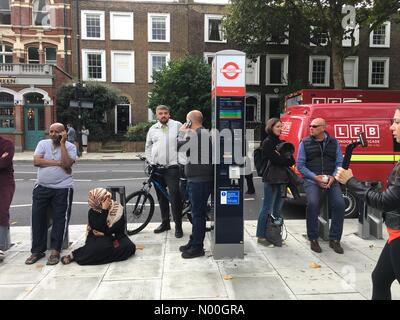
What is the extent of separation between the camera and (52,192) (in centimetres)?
521

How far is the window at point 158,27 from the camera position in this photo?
3178 cm

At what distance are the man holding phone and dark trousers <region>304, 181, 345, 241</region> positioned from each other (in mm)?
3295

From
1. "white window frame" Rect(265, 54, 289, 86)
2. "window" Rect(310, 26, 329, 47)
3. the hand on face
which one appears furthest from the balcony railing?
the hand on face

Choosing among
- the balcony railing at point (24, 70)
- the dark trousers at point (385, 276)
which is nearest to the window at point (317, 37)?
the balcony railing at point (24, 70)

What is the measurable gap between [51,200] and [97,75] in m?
28.1

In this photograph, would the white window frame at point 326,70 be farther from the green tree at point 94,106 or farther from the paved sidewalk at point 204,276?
the paved sidewalk at point 204,276

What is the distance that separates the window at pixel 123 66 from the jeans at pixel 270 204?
27881mm

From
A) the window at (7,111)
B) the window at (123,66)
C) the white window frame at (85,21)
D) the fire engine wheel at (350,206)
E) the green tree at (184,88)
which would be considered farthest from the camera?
the window at (123,66)

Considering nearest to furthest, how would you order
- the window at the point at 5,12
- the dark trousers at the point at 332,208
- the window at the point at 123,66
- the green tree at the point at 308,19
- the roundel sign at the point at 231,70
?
the roundel sign at the point at 231,70 → the dark trousers at the point at 332,208 → the green tree at the point at 308,19 → the window at the point at 5,12 → the window at the point at 123,66

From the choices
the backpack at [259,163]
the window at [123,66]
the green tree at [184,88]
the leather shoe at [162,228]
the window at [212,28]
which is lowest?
the leather shoe at [162,228]

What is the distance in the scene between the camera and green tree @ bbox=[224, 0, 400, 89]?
20664 millimetres

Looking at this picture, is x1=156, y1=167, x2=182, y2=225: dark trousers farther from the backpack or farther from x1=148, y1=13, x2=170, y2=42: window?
x1=148, y1=13, x2=170, y2=42: window

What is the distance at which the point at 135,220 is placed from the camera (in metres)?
6.57
